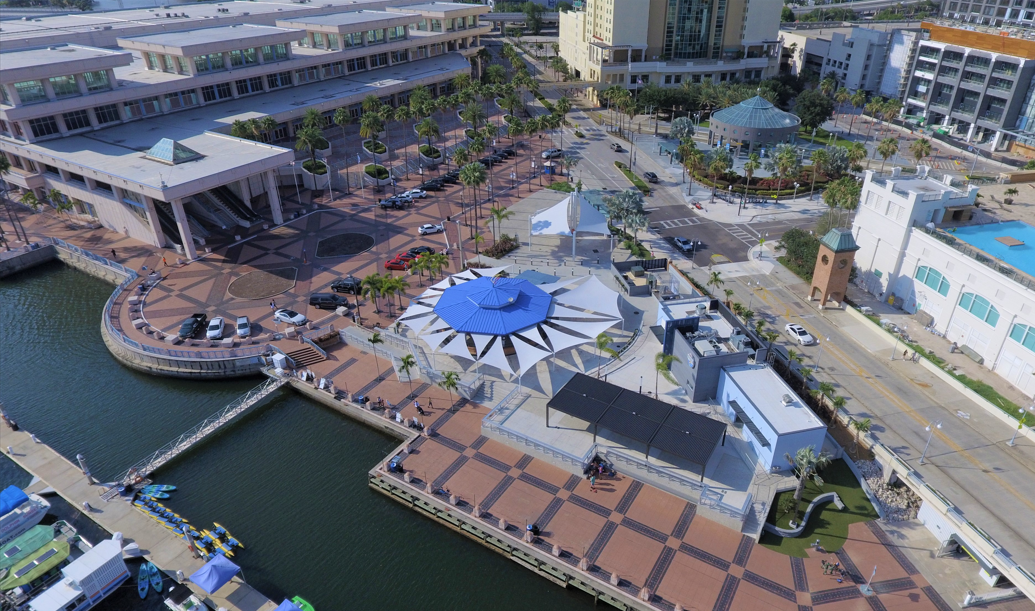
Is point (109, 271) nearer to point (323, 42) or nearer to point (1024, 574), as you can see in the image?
point (323, 42)

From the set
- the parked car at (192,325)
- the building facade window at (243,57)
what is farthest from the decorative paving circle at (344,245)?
the building facade window at (243,57)

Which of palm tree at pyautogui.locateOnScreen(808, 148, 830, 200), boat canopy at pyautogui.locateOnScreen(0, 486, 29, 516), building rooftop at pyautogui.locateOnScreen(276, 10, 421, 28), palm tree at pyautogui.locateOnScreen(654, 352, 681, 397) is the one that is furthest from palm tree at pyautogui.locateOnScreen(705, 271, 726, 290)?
building rooftop at pyautogui.locateOnScreen(276, 10, 421, 28)

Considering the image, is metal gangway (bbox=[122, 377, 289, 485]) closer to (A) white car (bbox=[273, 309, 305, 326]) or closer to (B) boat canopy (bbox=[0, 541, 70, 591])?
(B) boat canopy (bbox=[0, 541, 70, 591])

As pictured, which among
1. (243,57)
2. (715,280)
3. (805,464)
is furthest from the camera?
(243,57)

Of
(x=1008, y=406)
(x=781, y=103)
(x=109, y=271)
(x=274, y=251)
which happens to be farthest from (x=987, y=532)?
(x=781, y=103)

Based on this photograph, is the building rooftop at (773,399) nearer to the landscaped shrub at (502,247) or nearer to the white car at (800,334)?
the white car at (800,334)

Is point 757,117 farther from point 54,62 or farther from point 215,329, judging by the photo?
point 54,62

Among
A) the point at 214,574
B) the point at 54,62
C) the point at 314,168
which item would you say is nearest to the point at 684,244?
the point at 314,168
